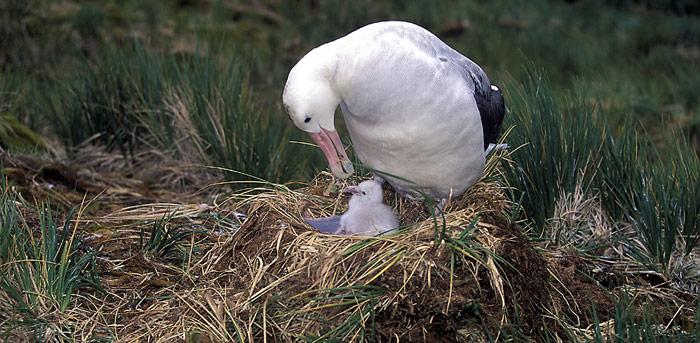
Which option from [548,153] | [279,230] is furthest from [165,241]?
[548,153]

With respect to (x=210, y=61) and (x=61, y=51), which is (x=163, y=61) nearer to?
(x=210, y=61)

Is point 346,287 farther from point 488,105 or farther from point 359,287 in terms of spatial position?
point 488,105

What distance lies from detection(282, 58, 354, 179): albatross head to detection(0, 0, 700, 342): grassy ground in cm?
38

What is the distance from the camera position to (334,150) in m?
3.86

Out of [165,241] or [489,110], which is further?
[165,241]

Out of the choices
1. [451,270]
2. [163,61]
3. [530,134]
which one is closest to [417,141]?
[451,270]

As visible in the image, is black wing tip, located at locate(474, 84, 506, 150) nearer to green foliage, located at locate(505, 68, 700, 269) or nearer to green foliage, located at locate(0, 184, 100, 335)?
green foliage, located at locate(505, 68, 700, 269)

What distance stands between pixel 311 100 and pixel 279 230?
50 cm

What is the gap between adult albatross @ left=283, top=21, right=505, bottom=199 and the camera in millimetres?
3648

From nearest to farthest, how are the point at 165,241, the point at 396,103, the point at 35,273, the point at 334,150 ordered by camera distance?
the point at 35,273
the point at 396,103
the point at 334,150
the point at 165,241

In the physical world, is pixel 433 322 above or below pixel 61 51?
above

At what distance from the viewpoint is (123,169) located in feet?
19.6

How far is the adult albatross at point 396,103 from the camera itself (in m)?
3.65

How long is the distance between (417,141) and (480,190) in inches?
24.8
